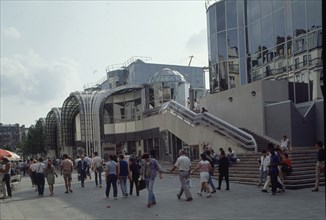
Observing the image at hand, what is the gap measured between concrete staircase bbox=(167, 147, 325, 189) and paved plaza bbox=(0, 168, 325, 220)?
0.99 meters

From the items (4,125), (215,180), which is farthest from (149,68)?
(4,125)

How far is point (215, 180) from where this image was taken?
1794 cm

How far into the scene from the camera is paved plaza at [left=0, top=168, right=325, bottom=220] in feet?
29.8

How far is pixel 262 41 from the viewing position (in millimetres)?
30562

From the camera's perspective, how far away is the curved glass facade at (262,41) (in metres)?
25.8

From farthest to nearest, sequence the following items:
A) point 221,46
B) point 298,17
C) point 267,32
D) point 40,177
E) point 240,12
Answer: point 221,46
point 240,12
point 267,32
point 298,17
point 40,177

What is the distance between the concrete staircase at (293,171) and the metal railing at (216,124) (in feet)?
5.48

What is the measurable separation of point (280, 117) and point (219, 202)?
1521cm

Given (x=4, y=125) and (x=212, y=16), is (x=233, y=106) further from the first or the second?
(x=4, y=125)

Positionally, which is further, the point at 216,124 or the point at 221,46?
the point at 221,46

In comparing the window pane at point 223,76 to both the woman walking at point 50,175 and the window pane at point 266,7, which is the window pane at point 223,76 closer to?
the window pane at point 266,7

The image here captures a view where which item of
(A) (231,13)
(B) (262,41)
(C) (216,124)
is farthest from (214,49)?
(C) (216,124)

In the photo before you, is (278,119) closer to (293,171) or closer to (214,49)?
(293,171)

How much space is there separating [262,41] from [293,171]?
17690mm
